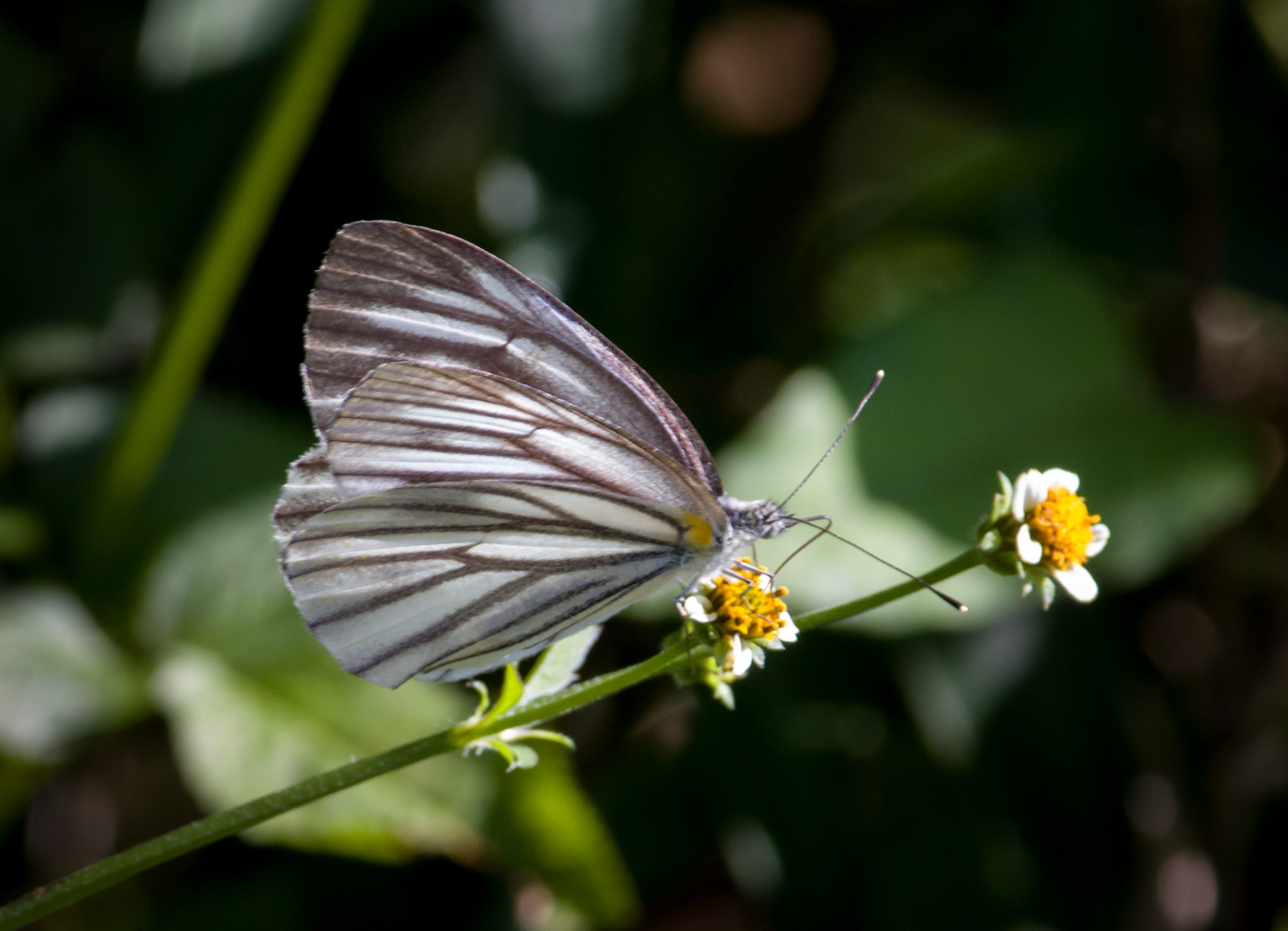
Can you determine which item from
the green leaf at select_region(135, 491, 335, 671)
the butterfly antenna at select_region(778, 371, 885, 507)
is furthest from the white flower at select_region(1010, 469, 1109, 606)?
the green leaf at select_region(135, 491, 335, 671)

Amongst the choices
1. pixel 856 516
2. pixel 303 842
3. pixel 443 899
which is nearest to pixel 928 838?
pixel 856 516

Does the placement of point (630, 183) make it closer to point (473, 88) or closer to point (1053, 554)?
point (473, 88)

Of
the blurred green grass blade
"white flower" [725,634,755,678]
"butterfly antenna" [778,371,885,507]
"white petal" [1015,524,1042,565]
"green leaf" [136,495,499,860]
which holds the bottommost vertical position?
"green leaf" [136,495,499,860]

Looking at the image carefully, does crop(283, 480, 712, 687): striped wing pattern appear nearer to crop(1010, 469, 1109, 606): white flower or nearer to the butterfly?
the butterfly

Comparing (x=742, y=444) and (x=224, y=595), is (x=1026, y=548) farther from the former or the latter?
(x=224, y=595)

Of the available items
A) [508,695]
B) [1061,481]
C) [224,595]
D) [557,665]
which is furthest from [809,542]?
[224,595]
